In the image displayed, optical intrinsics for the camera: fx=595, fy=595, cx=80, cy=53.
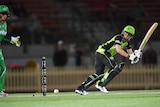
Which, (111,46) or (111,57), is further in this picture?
(111,57)

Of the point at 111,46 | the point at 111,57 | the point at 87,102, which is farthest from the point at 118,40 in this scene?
the point at 87,102

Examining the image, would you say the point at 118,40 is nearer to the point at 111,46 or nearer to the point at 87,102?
the point at 111,46

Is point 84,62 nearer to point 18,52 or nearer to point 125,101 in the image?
point 18,52

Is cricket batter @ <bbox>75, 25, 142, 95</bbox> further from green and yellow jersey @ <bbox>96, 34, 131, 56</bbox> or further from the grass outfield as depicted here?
the grass outfield

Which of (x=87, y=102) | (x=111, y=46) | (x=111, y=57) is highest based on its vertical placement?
(x=111, y=46)

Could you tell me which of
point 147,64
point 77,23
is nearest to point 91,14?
point 77,23

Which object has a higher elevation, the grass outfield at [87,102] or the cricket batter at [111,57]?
the cricket batter at [111,57]

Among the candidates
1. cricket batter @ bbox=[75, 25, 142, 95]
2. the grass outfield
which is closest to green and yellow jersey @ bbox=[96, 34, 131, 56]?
cricket batter @ bbox=[75, 25, 142, 95]

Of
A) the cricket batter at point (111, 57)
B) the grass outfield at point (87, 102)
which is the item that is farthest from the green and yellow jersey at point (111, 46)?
the grass outfield at point (87, 102)

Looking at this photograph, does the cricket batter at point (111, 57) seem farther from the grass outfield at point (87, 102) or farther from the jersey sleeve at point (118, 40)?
the grass outfield at point (87, 102)

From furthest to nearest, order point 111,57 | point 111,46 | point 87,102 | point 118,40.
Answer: point 111,57 < point 111,46 < point 118,40 < point 87,102

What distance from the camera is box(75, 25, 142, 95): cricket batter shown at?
609 inches

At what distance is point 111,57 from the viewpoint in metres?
16.1

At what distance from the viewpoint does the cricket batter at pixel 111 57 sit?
50.8 feet
